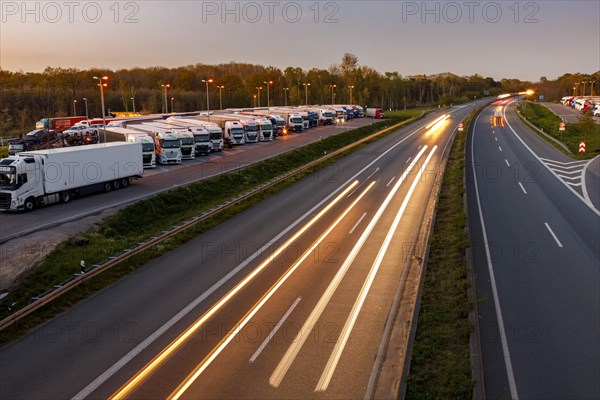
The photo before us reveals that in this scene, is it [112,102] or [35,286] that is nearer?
[35,286]

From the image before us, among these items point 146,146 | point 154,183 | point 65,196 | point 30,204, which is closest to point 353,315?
point 30,204

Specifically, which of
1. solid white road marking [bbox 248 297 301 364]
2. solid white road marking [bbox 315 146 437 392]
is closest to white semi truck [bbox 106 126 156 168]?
solid white road marking [bbox 315 146 437 392]

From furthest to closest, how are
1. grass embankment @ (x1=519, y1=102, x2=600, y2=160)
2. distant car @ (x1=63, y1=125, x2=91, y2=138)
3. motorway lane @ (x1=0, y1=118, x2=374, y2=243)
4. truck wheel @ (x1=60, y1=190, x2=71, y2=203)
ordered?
distant car @ (x1=63, y1=125, x2=91, y2=138) → grass embankment @ (x1=519, y1=102, x2=600, y2=160) → truck wheel @ (x1=60, y1=190, x2=71, y2=203) → motorway lane @ (x1=0, y1=118, x2=374, y2=243)

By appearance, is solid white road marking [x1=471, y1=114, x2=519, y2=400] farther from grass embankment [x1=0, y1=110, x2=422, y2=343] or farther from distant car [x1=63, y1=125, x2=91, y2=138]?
distant car [x1=63, y1=125, x2=91, y2=138]

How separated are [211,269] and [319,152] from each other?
37516 millimetres

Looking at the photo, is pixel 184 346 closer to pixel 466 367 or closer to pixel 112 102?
pixel 466 367

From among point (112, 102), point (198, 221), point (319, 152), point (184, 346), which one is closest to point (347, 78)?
point (112, 102)

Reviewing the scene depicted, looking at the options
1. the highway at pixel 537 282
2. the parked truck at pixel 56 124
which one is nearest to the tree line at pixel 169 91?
the parked truck at pixel 56 124

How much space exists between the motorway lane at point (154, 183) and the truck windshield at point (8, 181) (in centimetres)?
150

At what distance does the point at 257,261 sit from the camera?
20094mm

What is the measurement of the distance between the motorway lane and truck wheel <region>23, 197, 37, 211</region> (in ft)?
1.58

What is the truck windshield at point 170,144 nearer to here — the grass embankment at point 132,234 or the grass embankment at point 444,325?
the grass embankment at point 132,234

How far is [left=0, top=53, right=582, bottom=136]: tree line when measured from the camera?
3979 inches

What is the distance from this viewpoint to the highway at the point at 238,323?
1155cm
